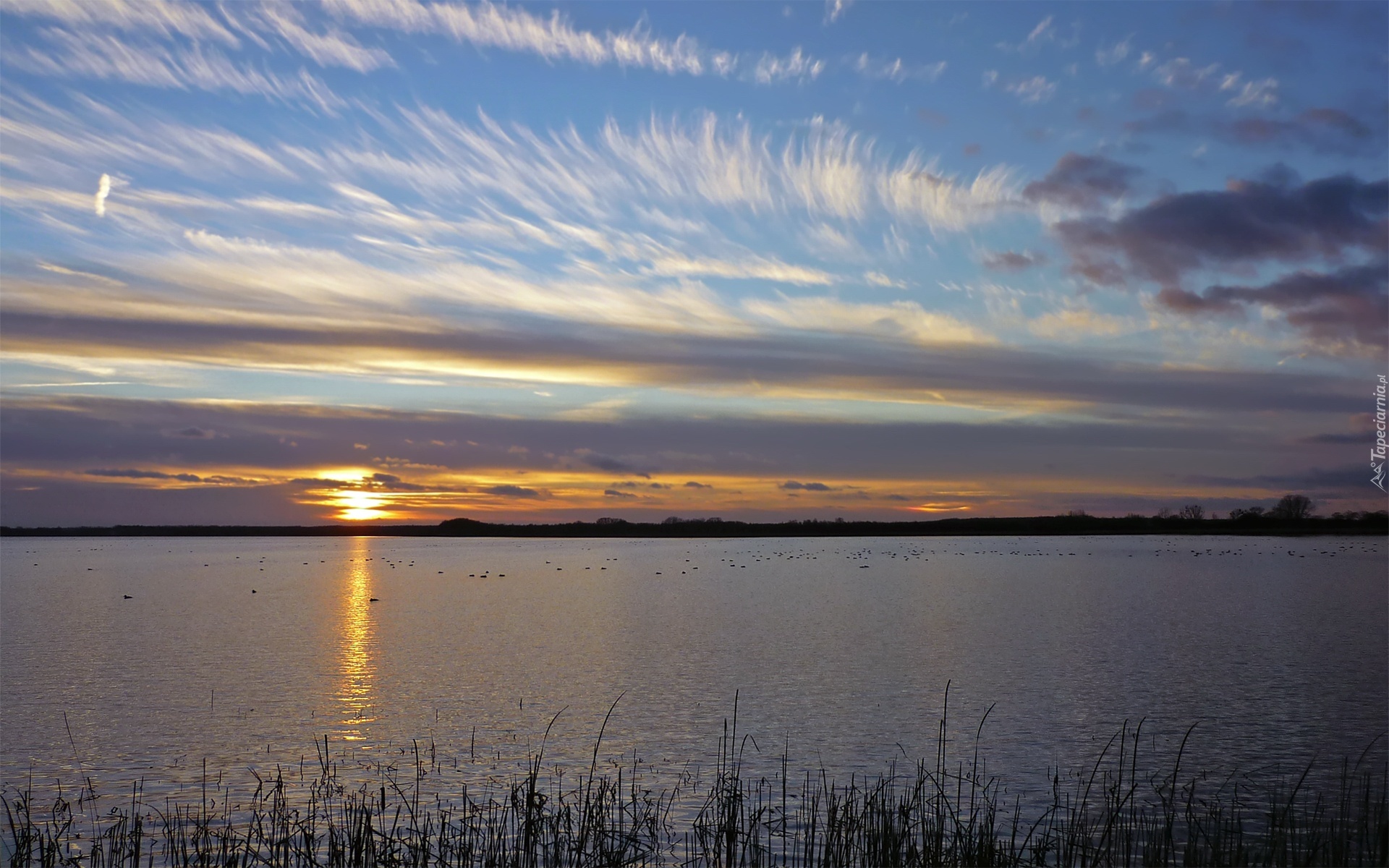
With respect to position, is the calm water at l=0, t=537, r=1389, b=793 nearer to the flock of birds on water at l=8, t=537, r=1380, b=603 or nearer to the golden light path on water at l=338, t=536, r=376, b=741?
the golden light path on water at l=338, t=536, r=376, b=741

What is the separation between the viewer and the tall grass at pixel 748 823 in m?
10.3

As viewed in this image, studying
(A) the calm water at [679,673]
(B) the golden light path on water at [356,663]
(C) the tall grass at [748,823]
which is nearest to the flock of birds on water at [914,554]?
(B) the golden light path on water at [356,663]

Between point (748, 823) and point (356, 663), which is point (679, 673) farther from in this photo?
point (748, 823)

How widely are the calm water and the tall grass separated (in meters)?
1.26

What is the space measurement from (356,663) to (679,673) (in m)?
8.92

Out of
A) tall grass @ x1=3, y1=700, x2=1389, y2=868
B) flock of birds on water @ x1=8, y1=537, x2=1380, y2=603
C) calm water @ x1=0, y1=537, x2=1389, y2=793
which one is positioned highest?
tall grass @ x1=3, y1=700, x2=1389, y2=868

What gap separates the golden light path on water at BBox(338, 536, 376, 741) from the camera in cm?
1935

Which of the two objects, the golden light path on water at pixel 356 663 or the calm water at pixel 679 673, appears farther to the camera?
the golden light path on water at pixel 356 663

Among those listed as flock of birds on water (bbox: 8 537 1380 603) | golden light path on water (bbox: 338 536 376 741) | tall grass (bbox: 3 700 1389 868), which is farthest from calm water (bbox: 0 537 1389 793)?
flock of birds on water (bbox: 8 537 1380 603)

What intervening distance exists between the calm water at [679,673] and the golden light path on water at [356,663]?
Answer: 0.14 m

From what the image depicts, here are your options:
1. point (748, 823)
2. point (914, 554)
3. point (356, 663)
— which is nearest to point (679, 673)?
point (356, 663)

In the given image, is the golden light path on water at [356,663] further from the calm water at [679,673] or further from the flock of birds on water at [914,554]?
the flock of birds on water at [914,554]

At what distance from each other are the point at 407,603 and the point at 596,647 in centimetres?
1936

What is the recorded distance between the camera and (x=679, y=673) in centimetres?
2441
